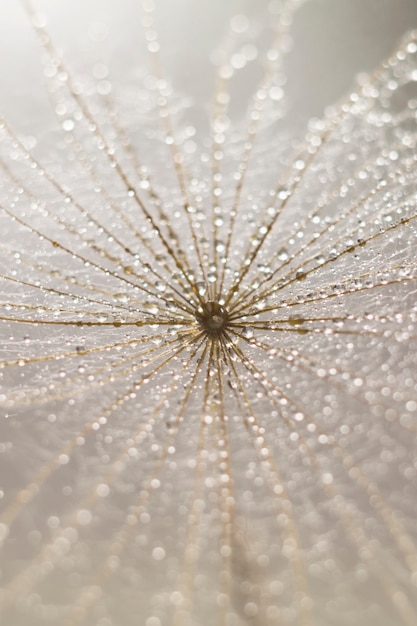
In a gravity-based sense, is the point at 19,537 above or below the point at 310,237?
below

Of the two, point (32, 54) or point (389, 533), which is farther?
point (32, 54)

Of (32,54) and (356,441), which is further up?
(32,54)

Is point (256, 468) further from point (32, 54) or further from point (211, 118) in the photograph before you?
point (32, 54)

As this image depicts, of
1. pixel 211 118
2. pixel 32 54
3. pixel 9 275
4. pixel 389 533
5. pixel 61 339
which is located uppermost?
pixel 32 54

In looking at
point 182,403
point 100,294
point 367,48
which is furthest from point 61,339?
point 367,48

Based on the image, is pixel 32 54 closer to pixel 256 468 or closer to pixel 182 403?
pixel 182 403

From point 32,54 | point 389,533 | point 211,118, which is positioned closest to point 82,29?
point 32,54
